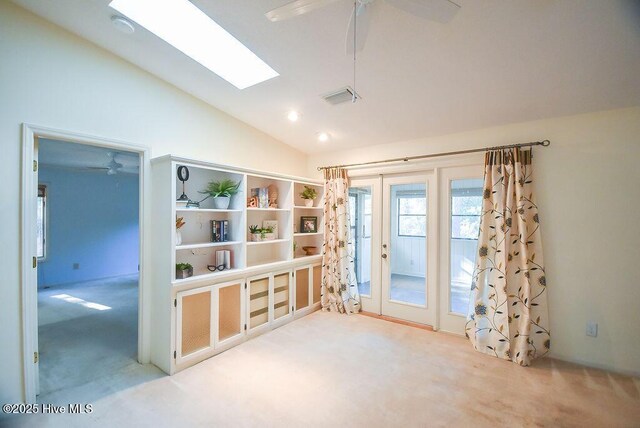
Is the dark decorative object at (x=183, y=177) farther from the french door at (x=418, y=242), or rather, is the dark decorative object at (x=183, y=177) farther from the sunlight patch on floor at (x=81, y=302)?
the sunlight patch on floor at (x=81, y=302)

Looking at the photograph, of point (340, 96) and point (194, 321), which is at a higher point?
point (340, 96)

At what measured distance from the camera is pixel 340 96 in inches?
111

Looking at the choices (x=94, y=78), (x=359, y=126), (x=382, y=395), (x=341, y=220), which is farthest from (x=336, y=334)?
(x=94, y=78)

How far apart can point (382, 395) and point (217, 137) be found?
317 centimetres

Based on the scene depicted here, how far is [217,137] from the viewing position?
332 cm

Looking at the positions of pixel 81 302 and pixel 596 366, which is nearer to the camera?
pixel 596 366

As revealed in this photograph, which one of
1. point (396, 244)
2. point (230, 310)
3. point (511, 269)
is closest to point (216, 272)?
point (230, 310)

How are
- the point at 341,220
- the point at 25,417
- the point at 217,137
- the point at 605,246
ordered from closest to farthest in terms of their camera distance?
the point at 25,417
the point at 605,246
the point at 217,137
the point at 341,220

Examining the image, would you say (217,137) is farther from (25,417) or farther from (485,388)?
(485,388)

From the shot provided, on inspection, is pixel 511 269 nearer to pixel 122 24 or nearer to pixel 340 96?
pixel 340 96

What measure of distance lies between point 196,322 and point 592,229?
3940 millimetres

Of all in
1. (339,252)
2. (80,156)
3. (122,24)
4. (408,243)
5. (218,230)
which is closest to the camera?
(122,24)

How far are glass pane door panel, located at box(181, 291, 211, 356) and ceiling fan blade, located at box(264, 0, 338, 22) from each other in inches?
94.5

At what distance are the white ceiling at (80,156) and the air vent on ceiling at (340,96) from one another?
3.10m
